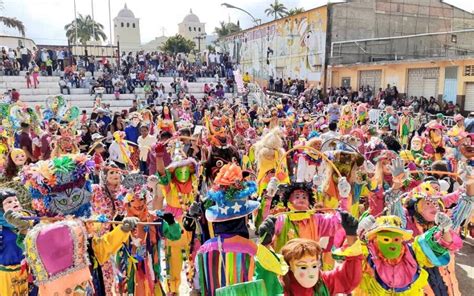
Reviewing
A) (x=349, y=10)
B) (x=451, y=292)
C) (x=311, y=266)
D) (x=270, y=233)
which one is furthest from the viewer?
(x=349, y=10)

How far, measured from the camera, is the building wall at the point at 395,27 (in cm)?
2283

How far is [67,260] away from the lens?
281cm

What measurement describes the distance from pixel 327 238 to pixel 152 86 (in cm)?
1903

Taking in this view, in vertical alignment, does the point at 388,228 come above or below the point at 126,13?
below

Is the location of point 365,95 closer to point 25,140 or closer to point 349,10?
point 349,10

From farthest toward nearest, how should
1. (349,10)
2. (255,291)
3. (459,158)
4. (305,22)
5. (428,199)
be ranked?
(305,22)
(349,10)
(459,158)
(428,199)
(255,291)

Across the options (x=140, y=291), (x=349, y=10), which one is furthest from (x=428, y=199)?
(x=349, y=10)

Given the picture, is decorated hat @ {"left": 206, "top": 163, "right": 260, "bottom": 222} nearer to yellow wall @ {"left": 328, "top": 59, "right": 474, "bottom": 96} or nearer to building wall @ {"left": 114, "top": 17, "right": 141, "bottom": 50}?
yellow wall @ {"left": 328, "top": 59, "right": 474, "bottom": 96}

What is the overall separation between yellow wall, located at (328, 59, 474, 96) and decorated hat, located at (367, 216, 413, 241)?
1688 centimetres

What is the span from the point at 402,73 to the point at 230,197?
65.4ft

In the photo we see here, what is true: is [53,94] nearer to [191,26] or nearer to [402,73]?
[402,73]

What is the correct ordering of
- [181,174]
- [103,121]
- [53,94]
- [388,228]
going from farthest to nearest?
[53,94], [103,121], [181,174], [388,228]

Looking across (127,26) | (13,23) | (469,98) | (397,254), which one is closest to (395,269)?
(397,254)

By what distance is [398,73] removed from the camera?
69.4 feet
